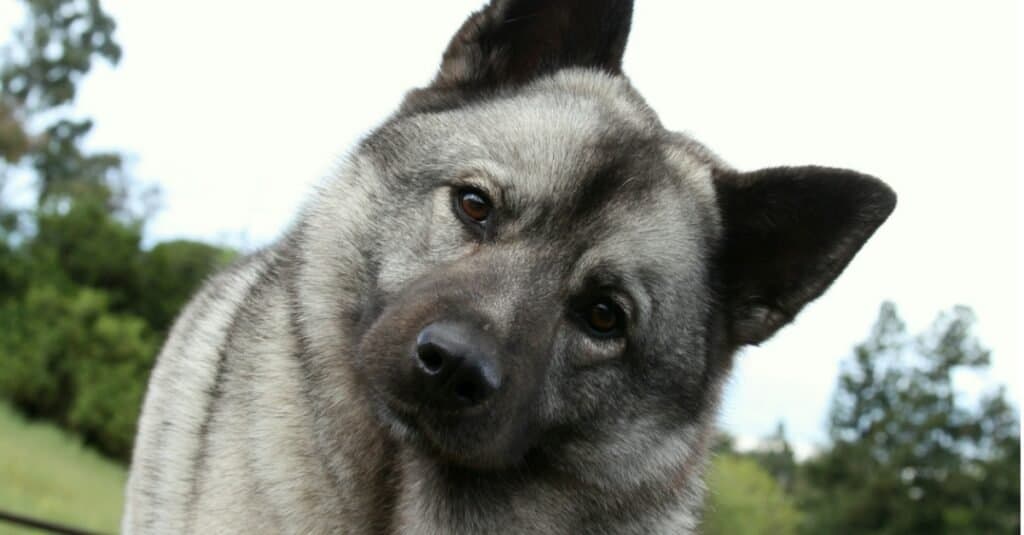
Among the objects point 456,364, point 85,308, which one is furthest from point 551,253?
point 85,308

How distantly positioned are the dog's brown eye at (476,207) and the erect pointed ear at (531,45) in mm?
698

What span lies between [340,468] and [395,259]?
0.70 m

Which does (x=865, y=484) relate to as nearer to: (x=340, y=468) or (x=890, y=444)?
(x=890, y=444)

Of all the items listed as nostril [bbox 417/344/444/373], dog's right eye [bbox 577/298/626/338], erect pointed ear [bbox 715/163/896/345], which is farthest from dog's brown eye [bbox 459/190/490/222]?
erect pointed ear [bbox 715/163/896/345]

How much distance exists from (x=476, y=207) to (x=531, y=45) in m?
0.89

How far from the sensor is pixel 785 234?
11.2ft

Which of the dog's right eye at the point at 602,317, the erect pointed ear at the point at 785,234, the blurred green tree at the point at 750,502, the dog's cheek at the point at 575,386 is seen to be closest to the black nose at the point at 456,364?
the dog's cheek at the point at 575,386

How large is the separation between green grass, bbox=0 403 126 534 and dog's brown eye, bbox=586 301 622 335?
8.59 m

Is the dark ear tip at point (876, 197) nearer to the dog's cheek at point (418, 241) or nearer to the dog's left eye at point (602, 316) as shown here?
the dog's left eye at point (602, 316)

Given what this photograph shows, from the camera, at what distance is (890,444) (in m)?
15.9

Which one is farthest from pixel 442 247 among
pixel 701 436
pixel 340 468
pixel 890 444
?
pixel 890 444

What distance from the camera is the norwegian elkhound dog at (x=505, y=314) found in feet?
9.36

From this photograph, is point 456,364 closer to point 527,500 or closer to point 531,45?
point 527,500

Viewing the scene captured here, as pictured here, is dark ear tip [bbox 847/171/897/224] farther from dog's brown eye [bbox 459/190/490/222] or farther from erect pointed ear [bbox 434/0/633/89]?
dog's brown eye [bbox 459/190/490/222]
